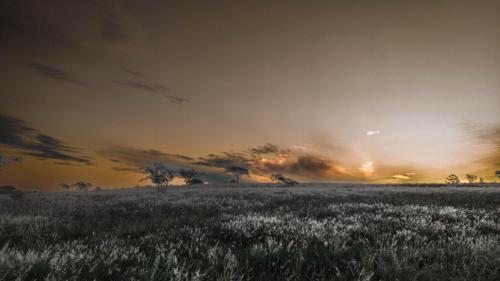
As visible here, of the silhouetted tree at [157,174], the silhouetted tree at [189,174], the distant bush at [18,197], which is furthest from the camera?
the silhouetted tree at [189,174]

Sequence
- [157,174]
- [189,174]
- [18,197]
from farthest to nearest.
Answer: [189,174] < [157,174] < [18,197]

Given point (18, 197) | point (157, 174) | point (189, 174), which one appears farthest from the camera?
point (189, 174)

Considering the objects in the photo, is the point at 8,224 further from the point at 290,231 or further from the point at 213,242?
the point at 290,231

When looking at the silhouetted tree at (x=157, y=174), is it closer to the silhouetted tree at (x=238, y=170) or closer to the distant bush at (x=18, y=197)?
the distant bush at (x=18, y=197)

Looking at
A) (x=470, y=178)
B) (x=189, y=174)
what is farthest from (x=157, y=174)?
(x=470, y=178)

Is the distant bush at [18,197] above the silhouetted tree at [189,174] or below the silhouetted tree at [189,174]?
below

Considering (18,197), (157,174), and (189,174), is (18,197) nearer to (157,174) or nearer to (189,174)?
(157,174)

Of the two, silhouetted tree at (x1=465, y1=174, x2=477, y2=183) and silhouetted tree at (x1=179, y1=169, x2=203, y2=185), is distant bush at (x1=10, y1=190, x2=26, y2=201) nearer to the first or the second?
silhouetted tree at (x1=179, y1=169, x2=203, y2=185)

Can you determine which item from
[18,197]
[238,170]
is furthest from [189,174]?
[18,197]

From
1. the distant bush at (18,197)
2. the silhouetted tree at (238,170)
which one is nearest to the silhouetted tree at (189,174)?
the silhouetted tree at (238,170)

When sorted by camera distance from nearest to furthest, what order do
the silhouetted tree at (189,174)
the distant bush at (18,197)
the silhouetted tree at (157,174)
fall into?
the distant bush at (18,197) < the silhouetted tree at (157,174) < the silhouetted tree at (189,174)

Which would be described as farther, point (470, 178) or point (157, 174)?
point (470, 178)

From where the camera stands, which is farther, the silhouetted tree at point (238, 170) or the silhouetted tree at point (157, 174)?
the silhouetted tree at point (238, 170)

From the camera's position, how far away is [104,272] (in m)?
3.73
